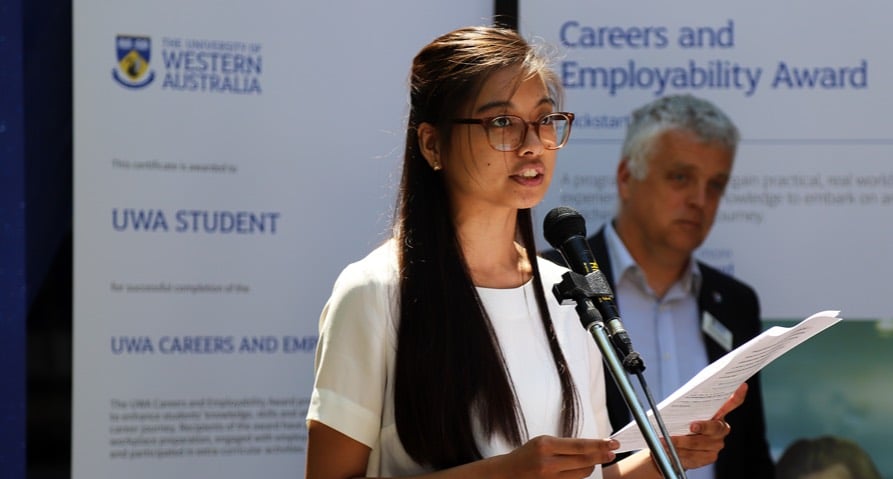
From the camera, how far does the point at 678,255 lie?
160 inches

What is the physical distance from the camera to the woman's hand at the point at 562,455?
1777 mm

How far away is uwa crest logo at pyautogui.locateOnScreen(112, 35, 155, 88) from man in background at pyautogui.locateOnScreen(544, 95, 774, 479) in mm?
1692

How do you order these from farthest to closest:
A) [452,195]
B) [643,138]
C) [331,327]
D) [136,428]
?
1. [643,138]
2. [136,428]
3. [452,195]
4. [331,327]

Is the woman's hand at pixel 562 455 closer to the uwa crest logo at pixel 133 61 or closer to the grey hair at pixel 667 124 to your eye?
the grey hair at pixel 667 124

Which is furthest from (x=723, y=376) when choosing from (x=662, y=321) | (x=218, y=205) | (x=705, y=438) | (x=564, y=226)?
(x=218, y=205)

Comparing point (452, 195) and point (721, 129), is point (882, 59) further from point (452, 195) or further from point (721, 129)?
point (452, 195)

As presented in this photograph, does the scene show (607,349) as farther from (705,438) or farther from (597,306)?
(705,438)

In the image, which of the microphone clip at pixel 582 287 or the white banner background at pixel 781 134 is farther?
the white banner background at pixel 781 134

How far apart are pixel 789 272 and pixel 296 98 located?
190 cm

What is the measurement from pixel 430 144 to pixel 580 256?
17.7 inches

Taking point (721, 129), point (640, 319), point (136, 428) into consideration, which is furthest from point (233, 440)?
point (721, 129)

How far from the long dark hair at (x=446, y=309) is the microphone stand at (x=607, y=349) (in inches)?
11.2

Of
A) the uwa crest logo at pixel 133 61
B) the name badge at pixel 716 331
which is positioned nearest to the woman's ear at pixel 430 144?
the uwa crest logo at pixel 133 61

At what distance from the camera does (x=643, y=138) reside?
4.03 metres
